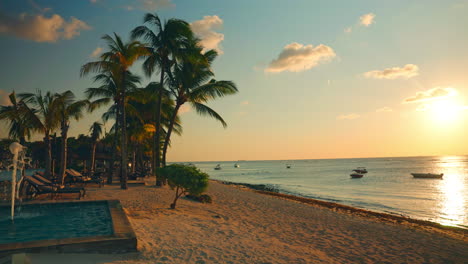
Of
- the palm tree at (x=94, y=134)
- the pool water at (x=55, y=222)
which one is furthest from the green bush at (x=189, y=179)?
the palm tree at (x=94, y=134)

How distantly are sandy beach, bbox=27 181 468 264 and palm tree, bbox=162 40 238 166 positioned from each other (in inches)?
336

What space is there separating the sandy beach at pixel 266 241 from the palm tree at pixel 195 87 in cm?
852

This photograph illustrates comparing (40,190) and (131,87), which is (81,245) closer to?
(40,190)

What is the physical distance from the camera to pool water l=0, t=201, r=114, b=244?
6.22 meters

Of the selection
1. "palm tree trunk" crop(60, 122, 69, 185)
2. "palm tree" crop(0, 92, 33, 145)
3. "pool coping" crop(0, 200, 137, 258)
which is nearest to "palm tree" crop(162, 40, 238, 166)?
"palm tree trunk" crop(60, 122, 69, 185)

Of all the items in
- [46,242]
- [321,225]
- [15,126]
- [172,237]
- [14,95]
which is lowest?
[321,225]

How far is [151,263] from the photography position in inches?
186

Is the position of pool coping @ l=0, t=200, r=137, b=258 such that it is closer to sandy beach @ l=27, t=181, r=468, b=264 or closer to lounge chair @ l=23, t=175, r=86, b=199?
sandy beach @ l=27, t=181, r=468, b=264

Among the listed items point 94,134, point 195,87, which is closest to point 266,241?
point 195,87

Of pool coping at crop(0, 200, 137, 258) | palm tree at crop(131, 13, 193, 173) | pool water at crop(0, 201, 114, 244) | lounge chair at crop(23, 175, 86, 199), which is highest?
palm tree at crop(131, 13, 193, 173)

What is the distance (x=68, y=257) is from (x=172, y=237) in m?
2.39

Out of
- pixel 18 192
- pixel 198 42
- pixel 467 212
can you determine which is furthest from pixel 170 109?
pixel 467 212

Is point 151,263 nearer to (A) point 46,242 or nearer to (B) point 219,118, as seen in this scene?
(A) point 46,242

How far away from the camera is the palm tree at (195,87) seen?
18281 mm
